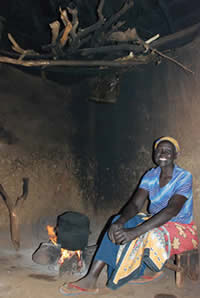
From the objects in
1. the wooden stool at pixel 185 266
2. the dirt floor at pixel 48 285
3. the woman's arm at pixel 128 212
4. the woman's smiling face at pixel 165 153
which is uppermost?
the woman's smiling face at pixel 165 153

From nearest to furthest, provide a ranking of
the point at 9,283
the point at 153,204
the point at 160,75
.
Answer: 1. the point at 9,283
2. the point at 153,204
3. the point at 160,75

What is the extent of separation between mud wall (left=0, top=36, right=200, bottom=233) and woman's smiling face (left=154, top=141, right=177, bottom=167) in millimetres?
634

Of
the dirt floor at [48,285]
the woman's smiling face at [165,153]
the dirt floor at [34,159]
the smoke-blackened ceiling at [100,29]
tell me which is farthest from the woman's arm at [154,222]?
the smoke-blackened ceiling at [100,29]

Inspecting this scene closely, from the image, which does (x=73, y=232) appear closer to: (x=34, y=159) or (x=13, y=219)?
(x=13, y=219)

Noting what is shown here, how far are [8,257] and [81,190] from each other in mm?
1681

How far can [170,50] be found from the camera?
144 inches

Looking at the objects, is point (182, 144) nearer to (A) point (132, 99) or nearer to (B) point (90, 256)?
(A) point (132, 99)

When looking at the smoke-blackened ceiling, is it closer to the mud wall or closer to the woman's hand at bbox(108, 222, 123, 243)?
the mud wall

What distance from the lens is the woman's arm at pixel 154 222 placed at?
2.45m

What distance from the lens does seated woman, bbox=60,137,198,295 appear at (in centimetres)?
242

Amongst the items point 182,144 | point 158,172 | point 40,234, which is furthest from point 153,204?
point 40,234

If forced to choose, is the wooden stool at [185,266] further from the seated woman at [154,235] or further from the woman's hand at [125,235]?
the woman's hand at [125,235]

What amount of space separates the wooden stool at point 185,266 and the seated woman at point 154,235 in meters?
0.07

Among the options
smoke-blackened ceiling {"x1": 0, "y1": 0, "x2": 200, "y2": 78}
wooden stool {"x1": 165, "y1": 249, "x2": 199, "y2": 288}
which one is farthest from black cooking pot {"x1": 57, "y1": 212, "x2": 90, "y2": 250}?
smoke-blackened ceiling {"x1": 0, "y1": 0, "x2": 200, "y2": 78}
